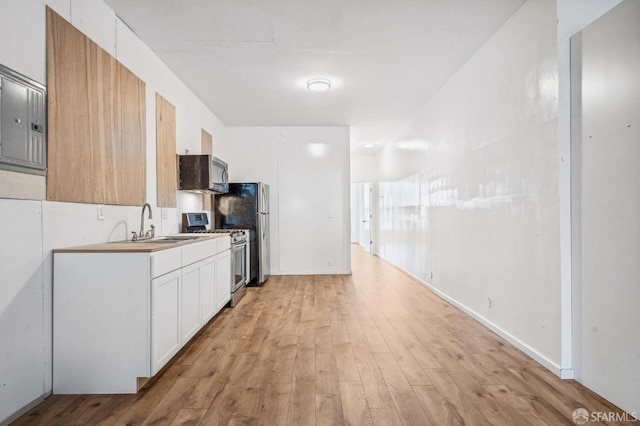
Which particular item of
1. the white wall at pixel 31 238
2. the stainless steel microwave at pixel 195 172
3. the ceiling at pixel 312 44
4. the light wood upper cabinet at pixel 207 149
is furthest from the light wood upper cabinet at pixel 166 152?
the light wood upper cabinet at pixel 207 149

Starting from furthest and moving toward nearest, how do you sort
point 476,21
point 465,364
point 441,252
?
point 441,252 < point 476,21 < point 465,364

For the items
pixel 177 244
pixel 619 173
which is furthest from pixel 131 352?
pixel 619 173

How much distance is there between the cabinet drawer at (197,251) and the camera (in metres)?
2.84

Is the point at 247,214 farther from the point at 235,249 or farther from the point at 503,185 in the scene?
the point at 503,185

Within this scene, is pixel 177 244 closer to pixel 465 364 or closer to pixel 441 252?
pixel 465 364

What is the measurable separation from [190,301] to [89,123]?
1532 mm

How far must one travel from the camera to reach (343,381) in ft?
7.68

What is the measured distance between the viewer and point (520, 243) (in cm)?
284

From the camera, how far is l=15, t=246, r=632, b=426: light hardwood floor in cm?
194

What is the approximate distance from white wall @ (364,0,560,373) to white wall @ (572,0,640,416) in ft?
→ 0.52

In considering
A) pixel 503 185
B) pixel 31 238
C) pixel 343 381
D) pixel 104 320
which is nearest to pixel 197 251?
pixel 104 320

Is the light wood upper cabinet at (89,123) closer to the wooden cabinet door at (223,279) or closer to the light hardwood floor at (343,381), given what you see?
the wooden cabinet door at (223,279)

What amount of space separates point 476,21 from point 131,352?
364 centimetres

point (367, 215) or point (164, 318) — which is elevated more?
point (367, 215)
